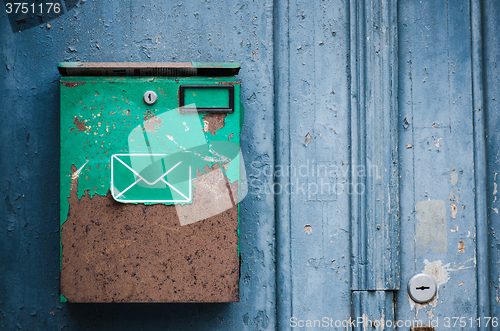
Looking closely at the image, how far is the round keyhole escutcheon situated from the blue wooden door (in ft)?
0.08

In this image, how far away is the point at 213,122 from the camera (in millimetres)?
956

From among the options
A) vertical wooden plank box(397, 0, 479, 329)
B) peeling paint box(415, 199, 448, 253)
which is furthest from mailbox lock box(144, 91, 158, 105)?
peeling paint box(415, 199, 448, 253)

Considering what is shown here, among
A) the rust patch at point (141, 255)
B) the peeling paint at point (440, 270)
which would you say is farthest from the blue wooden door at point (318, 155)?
the rust patch at point (141, 255)

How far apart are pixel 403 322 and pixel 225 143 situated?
2.89ft

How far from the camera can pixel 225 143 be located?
958 mm

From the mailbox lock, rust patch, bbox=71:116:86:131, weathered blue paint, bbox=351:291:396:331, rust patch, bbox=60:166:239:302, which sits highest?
the mailbox lock

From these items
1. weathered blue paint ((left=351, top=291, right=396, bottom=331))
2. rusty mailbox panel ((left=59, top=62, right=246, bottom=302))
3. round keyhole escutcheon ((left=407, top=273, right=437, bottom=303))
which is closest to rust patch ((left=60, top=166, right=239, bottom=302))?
rusty mailbox panel ((left=59, top=62, right=246, bottom=302))

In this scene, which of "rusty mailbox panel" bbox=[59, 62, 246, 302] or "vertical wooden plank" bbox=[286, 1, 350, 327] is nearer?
"rusty mailbox panel" bbox=[59, 62, 246, 302]

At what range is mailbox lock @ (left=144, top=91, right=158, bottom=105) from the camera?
942mm

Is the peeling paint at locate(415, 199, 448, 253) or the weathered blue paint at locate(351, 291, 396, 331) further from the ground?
the peeling paint at locate(415, 199, 448, 253)

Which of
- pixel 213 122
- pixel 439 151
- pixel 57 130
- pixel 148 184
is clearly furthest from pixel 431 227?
pixel 57 130

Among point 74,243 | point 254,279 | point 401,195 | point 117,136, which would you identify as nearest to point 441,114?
point 401,195

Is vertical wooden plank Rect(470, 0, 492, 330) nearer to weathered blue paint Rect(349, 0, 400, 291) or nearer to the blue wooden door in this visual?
the blue wooden door

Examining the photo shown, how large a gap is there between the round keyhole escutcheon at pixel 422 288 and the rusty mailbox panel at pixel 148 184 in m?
0.64
